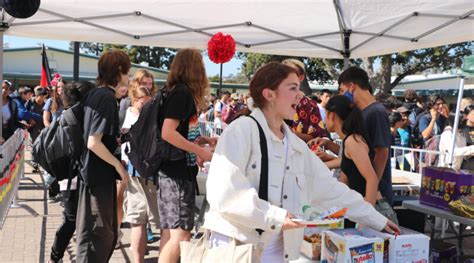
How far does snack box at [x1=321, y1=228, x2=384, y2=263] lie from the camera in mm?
2350

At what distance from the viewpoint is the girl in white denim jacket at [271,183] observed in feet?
7.05

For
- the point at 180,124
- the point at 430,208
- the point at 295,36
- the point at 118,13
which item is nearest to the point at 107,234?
the point at 180,124

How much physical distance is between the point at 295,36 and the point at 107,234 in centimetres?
427

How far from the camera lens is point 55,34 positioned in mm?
6422

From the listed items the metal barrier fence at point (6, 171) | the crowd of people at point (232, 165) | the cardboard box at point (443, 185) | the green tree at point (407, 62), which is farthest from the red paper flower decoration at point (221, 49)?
the green tree at point (407, 62)

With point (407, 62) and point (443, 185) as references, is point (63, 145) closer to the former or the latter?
point (443, 185)

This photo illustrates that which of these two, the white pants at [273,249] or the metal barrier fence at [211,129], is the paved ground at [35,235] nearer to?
the white pants at [273,249]

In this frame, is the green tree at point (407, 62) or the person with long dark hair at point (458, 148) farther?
the green tree at point (407, 62)

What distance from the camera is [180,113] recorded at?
3.43m

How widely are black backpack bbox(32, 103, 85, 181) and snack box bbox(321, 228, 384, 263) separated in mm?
2035

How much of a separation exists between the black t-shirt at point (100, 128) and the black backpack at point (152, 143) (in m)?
0.19

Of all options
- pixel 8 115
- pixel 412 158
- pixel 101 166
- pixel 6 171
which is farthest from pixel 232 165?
pixel 8 115

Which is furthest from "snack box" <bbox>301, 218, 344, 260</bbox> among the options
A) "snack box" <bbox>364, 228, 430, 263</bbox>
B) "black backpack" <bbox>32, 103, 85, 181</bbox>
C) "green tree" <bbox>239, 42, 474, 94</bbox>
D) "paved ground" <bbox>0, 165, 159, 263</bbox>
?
"green tree" <bbox>239, 42, 474, 94</bbox>

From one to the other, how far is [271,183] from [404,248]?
0.77m
